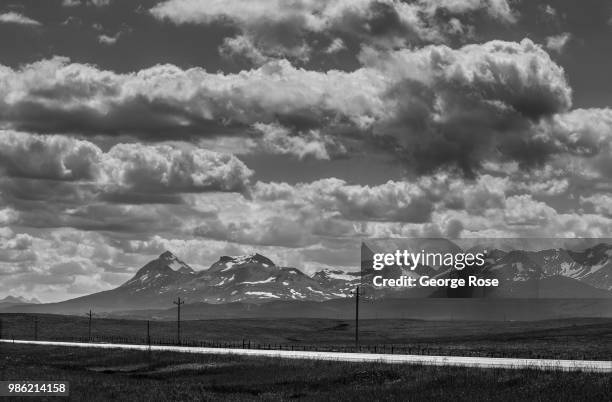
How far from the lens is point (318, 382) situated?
180ft

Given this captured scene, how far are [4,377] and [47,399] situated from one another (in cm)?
1874

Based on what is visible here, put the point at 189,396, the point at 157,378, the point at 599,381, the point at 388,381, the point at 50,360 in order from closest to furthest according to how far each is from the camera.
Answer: the point at 599,381 < the point at 189,396 < the point at 388,381 < the point at 157,378 < the point at 50,360

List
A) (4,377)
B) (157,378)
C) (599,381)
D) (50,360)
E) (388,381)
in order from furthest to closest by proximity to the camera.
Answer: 1. (50,360)
2. (157,378)
3. (4,377)
4. (388,381)
5. (599,381)

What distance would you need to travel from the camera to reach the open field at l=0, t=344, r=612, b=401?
142 ft

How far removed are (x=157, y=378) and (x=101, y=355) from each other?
1253 inches

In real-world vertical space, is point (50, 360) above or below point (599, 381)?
below

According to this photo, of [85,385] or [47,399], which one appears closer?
[47,399]

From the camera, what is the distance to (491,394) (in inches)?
1697

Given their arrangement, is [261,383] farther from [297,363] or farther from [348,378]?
[297,363]

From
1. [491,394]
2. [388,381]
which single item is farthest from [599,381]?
[388,381]

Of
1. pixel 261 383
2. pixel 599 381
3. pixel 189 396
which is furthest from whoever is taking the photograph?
pixel 261 383

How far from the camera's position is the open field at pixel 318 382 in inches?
1699

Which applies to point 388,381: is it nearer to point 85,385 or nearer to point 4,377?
point 85,385

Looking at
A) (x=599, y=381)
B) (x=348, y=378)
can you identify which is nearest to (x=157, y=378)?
(x=348, y=378)
